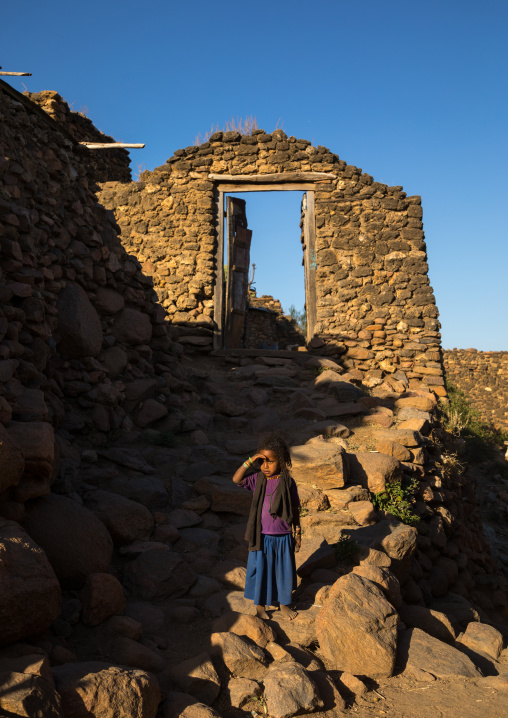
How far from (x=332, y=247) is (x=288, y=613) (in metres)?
6.69

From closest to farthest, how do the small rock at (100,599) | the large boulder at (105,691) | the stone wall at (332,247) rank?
1. the large boulder at (105,691)
2. the small rock at (100,599)
3. the stone wall at (332,247)

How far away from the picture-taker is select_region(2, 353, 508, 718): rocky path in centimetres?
250

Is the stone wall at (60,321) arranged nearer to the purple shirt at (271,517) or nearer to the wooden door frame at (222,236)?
the purple shirt at (271,517)

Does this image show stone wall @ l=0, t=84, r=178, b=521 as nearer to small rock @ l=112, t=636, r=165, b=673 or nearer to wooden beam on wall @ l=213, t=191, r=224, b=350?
small rock @ l=112, t=636, r=165, b=673

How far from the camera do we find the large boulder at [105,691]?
2006 mm

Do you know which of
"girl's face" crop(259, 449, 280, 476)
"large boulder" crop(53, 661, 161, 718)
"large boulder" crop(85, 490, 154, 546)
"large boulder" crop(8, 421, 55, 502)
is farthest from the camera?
"large boulder" crop(85, 490, 154, 546)

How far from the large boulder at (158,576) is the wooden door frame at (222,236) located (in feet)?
18.5

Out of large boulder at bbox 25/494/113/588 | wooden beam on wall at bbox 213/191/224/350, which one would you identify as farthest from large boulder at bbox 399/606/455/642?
wooden beam on wall at bbox 213/191/224/350

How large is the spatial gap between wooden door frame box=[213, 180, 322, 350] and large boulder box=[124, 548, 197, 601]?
18.5 ft

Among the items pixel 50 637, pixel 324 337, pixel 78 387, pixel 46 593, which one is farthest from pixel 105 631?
pixel 324 337

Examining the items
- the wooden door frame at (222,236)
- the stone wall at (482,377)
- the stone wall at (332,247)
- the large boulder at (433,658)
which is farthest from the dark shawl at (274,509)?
the stone wall at (482,377)

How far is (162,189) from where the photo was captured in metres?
9.20

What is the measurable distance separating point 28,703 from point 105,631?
1038 millimetres

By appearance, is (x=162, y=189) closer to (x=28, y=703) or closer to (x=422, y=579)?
(x=422, y=579)
